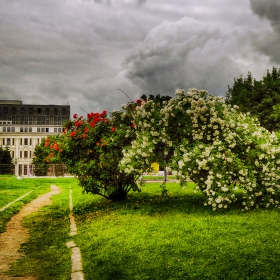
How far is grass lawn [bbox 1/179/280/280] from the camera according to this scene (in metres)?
6.18

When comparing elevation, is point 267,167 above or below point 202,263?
above

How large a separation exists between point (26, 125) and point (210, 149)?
102 m

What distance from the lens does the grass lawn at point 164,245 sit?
6.18 meters

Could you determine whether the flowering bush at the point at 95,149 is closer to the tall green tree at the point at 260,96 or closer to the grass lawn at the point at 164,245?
the grass lawn at the point at 164,245

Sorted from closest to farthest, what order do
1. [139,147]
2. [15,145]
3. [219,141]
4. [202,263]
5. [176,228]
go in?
[202,263], [176,228], [219,141], [139,147], [15,145]

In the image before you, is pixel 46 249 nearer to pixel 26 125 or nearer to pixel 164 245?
pixel 164 245

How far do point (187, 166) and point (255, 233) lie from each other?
3112 mm

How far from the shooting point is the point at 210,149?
418 inches

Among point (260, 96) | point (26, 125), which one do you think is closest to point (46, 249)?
point (260, 96)

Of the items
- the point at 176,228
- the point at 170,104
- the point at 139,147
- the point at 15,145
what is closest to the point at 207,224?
the point at 176,228

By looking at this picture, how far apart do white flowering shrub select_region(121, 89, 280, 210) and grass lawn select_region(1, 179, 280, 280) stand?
30.4 inches

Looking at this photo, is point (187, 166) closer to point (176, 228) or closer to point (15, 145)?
point (176, 228)

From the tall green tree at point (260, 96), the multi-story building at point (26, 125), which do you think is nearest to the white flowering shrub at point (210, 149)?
→ the tall green tree at point (260, 96)

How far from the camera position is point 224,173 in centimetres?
1066
